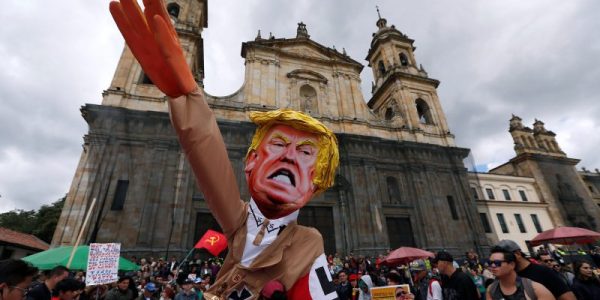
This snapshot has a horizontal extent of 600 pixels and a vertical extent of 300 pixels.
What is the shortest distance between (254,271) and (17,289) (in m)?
2.38

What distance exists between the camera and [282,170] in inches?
57.5

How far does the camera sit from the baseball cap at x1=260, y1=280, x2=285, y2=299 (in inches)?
45.4

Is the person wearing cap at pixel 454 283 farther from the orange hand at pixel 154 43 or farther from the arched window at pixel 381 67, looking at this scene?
the arched window at pixel 381 67

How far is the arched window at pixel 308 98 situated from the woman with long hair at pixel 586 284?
13.2 m

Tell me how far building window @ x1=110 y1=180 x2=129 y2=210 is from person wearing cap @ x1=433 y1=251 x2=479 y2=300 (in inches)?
431

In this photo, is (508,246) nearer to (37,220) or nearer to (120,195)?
(120,195)

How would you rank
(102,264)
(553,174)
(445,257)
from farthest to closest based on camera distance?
(553,174)
(102,264)
(445,257)

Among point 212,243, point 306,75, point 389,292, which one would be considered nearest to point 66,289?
point 389,292

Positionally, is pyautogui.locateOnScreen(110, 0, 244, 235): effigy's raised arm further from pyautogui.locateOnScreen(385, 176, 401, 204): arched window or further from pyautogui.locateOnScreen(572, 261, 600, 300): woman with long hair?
pyautogui.locateOnScreen(385, 176, 401, 204): arched window

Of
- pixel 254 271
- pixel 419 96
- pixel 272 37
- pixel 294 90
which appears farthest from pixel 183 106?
pixel 419 96

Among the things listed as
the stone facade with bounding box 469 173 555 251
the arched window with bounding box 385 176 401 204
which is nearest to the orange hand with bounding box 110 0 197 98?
the arched window with bounding box 385 176 401 204

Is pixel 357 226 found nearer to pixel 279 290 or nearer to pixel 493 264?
pixel 493 264

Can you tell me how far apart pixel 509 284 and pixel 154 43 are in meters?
3.07

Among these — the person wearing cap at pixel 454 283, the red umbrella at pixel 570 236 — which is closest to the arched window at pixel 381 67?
the red umbrella at pixel 570 236
